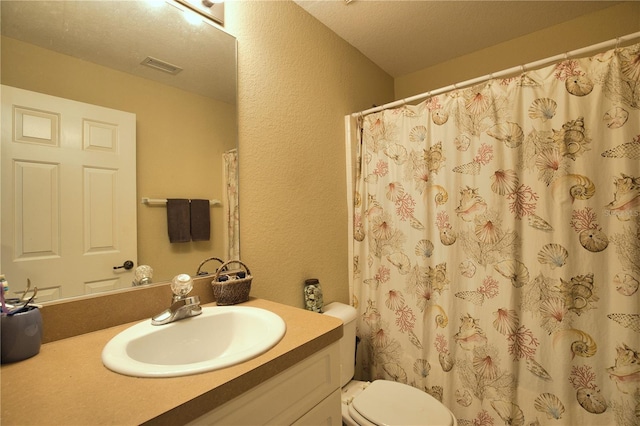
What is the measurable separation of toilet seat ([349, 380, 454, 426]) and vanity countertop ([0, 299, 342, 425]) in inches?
26.1

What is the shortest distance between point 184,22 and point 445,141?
126 centimetres

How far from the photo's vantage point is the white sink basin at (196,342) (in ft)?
2.02

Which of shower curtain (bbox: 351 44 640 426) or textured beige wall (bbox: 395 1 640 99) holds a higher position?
textured beige wall (bbox: 395 1 640 99)

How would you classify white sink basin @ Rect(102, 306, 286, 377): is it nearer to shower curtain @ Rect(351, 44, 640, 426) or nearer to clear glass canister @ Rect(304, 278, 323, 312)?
clear glass canister @ Rect(304, 278, 323, 312)

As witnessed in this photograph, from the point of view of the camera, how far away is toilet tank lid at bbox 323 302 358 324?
1.48 metres

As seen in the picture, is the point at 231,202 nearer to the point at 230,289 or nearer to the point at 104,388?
the point at 230,289

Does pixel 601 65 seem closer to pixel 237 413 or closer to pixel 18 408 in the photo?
pixel 237 413

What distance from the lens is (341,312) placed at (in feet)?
4.97

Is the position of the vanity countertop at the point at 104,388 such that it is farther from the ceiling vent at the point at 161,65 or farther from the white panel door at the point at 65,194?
the ceiling vent at the point at 161,65

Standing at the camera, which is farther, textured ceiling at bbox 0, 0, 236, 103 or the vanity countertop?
textured ceiling at bbox 0, 0, 236, 103

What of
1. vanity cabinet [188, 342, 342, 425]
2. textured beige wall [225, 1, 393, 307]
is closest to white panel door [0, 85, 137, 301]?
textured beige wall [225, 1, 393, 307]

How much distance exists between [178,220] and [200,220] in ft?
0.28

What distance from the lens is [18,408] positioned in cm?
50

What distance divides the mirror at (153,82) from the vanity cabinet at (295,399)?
577mm
